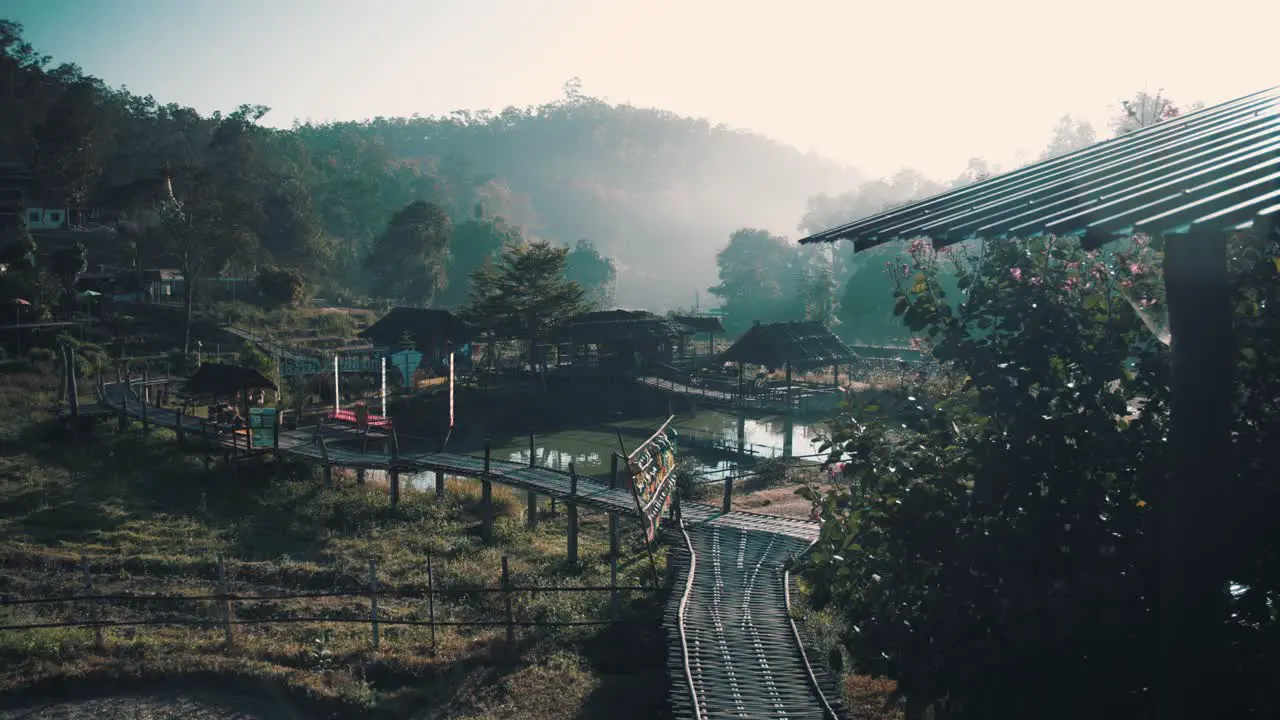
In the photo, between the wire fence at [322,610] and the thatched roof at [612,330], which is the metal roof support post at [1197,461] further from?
the thatched roof at [612,330]

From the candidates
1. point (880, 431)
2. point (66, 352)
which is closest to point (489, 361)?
point (66, 352)

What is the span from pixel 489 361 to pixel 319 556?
2165cm

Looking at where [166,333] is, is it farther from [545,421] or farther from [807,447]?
[807,447]

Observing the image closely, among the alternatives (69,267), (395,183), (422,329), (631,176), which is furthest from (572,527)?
(631,176)

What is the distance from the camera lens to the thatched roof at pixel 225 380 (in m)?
19.5

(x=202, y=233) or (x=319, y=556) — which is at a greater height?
(x=202, y=233)

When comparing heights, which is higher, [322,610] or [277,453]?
[277,453]

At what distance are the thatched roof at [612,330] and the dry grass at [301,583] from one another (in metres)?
15.1

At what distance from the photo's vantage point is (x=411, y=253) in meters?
51.5

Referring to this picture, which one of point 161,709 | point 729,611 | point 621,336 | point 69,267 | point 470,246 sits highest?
point 470,246

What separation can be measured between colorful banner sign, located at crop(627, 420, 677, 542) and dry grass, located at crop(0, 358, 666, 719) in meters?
0.81

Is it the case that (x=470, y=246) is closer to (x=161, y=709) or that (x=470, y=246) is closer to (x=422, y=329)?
(x=422, y=329)

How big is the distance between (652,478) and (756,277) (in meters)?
58.8

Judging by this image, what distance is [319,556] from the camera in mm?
13422
